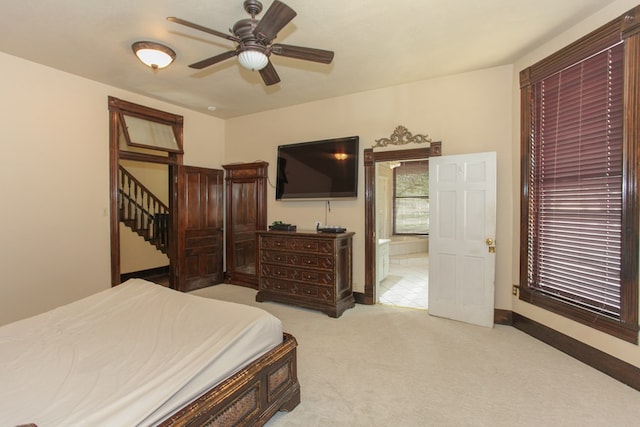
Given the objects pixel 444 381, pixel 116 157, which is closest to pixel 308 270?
pixel 444 381

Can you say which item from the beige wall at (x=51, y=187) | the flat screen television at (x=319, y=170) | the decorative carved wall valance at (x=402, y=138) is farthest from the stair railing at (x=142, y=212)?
the decorative carved wall valance at (x=402, y=138)

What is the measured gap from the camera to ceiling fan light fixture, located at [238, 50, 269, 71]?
2130mm

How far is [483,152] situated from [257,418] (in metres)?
3.45

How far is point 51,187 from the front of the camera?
11.5 ft

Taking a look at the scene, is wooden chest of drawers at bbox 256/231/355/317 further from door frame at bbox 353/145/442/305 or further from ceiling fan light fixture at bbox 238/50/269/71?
ceiling fan light fixture at bbox 238/50/269/71

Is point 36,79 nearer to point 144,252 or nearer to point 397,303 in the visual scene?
point 144,252

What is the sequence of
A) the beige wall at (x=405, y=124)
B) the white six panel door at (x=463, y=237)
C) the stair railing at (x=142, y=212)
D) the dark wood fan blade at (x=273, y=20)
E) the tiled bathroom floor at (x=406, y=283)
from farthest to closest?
the stair railing at (x=142, y=212) → the tiled bathroom floor at (x=406, y=283) → the beige wall at (x=405, y=124) → the white six panel door at (x=463, y=237) → the dark wood fan blade at (x=273, y=20)

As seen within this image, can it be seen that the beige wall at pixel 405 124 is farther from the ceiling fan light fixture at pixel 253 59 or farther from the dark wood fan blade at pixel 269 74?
the ceiling fan light fixture at pixel 253 59

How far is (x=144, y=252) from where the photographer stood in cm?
596

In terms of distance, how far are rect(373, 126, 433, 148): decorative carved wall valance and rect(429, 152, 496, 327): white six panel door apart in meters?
0.34

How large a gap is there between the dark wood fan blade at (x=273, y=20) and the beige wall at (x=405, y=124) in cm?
237

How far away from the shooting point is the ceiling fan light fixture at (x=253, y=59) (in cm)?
213

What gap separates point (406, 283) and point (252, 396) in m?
4.11

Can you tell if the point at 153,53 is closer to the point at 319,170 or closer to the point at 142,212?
the point at 319,170
